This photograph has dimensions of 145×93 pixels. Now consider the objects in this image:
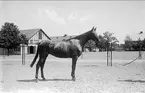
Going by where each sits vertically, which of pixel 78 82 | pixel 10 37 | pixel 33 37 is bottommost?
pixel 78 82

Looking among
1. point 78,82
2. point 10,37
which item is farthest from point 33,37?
point 78,82

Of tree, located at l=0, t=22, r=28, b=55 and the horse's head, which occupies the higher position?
tree, located at l=0, t=22, r=28, b=55

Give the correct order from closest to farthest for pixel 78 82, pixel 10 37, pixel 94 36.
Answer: pixel 78 82
pixel 94 36
pixel 10 37

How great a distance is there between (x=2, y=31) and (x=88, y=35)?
3564 centimetres

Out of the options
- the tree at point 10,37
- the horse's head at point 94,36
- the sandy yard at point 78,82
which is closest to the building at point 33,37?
the tree at point 10,37

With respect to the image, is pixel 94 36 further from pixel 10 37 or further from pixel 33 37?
pixel 33 37

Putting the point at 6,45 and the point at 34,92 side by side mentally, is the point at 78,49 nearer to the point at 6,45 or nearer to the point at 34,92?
the point at 34,92

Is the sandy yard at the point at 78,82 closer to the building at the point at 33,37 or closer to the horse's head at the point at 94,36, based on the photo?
the horse's head at the point at 94,36

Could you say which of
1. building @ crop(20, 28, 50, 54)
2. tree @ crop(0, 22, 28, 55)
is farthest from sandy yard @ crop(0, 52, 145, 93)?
building @ crop(20, 28, 50, 54)

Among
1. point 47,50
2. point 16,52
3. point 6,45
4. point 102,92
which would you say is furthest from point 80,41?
point 16,52

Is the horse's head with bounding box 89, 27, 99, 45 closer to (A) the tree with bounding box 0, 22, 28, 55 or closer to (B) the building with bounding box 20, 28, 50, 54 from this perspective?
(A) the tree with bounding box 0, 22, 28, 55

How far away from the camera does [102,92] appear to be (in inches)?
219

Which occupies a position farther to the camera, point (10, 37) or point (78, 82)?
point (10, 37)

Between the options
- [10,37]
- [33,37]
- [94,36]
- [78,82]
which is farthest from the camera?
[33,37]
